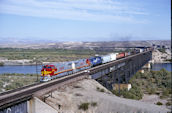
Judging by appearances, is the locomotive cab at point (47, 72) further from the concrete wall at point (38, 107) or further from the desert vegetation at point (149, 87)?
the desert vegetation at point (149, 87)

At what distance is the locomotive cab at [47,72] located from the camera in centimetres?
2940

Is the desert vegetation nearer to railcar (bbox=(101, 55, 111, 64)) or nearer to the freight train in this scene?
the freight train

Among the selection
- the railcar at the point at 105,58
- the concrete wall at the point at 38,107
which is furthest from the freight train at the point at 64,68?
the concrete wall at the point at 38,107

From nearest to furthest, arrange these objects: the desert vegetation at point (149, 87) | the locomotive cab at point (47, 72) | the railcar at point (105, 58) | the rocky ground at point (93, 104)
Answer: the rocky ground at point (93, 104), the locomotive cab at point (47, 72), the desert vegetation at point (149, 87), the railcar at point (105, 58)

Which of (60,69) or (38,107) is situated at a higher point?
(60,69)

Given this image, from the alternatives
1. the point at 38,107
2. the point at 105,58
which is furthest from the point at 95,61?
the point at 38,107

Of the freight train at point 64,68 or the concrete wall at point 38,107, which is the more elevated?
the freight train at point 64,68

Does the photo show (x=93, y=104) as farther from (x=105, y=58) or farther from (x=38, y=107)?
(x=105, y=58)

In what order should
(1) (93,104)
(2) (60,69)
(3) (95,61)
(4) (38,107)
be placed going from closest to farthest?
1. (4) (38,107)
2. (1) (93,104)
3. (2) (60,69)
4. (3) (95,61)

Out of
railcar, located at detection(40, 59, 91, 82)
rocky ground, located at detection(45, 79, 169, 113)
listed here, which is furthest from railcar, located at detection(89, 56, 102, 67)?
rocky ground, located at detection(45, 79, 169, 113)

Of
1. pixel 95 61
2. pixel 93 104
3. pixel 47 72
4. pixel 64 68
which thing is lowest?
pixel 93 104

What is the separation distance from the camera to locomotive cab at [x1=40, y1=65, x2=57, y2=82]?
29403mm

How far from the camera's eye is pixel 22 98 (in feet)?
62.1

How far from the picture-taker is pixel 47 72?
29891mm
